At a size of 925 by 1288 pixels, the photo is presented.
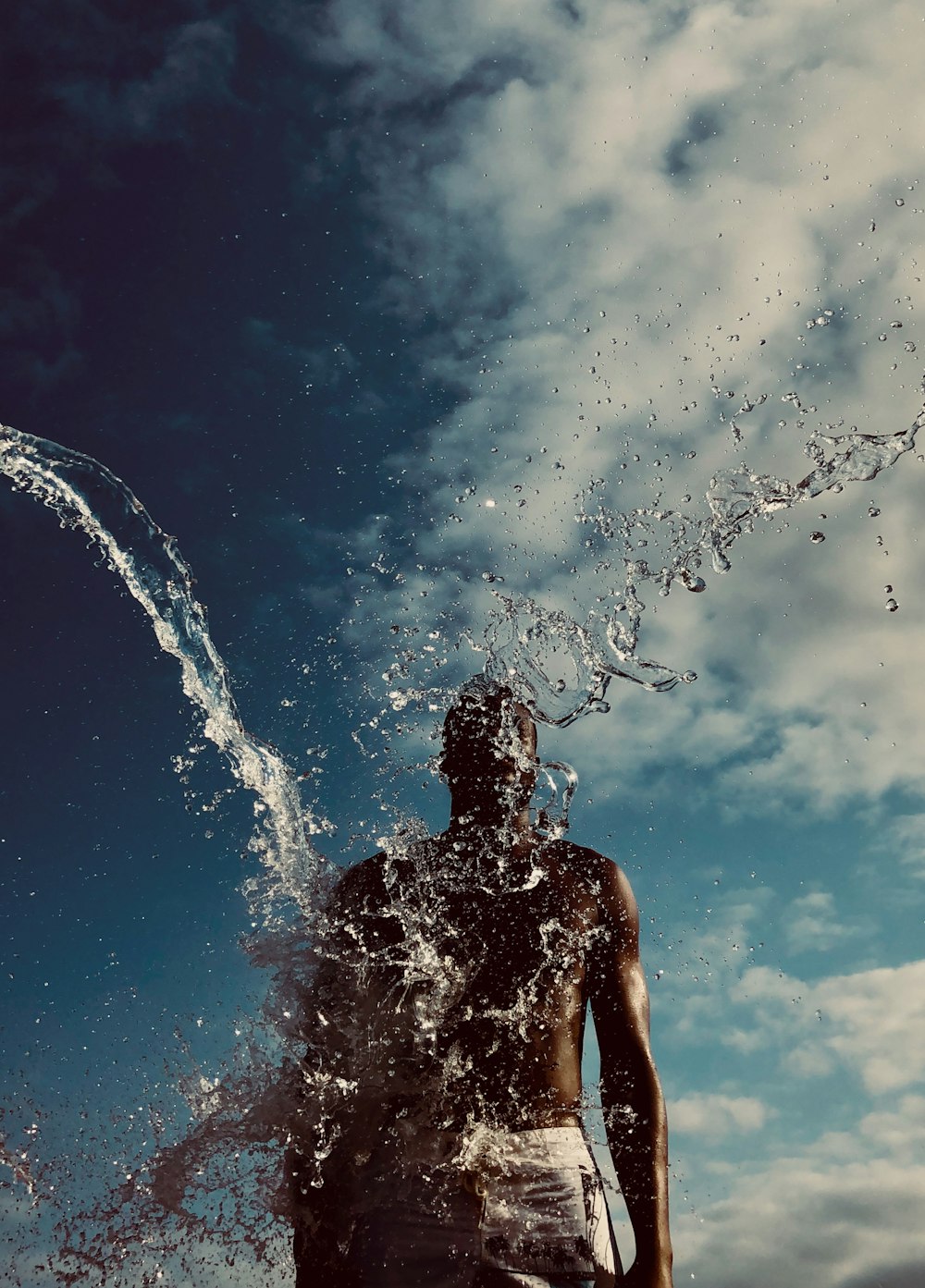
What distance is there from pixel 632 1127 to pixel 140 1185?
79.6 inches

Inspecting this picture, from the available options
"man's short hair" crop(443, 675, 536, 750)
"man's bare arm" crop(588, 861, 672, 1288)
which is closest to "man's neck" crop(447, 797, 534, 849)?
"man's short hair" crop(443, 675, 536, 750)

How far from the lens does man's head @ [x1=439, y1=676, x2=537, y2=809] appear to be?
3.80 m

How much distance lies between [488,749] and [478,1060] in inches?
49.9

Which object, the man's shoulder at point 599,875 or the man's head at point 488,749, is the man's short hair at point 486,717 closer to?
the man's head at point 488,749

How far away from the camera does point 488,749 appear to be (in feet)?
12.7

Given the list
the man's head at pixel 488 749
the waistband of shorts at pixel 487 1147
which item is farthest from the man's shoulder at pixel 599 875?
the waistband of shorts at pixel 487 1147

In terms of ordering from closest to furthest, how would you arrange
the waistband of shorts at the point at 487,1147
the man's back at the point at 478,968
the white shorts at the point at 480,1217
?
the white shorts at the point at 480,1217 → the waistband of shorts at the point at 487,1147 → the man's back at the point at 478,968

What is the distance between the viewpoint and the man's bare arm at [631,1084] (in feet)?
9.64

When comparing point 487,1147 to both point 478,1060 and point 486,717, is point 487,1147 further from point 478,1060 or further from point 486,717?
point 486,717

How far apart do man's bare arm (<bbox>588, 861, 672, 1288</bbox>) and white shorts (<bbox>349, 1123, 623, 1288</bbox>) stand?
150 millimetres

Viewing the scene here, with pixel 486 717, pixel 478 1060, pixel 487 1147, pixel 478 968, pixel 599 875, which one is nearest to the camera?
pixel 487 1147

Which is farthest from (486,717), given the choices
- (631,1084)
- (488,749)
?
(631,1084)

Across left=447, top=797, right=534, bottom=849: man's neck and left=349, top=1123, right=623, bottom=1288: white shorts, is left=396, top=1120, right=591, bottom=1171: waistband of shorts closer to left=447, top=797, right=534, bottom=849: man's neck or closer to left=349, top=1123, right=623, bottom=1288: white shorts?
left=349, top=1123, right=623, bottom=1288: white shorts

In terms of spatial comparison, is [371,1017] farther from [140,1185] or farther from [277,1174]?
[140,1185]
